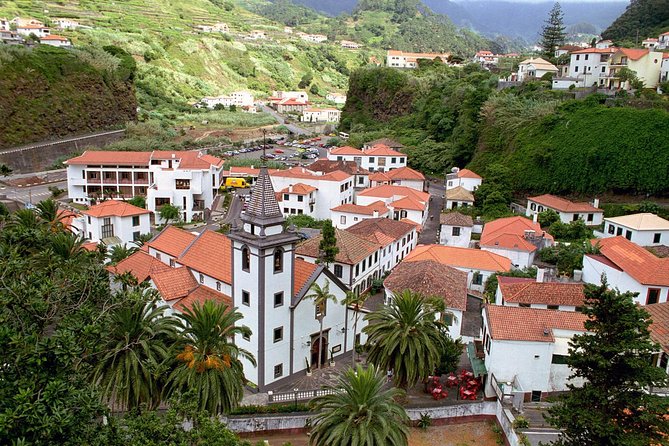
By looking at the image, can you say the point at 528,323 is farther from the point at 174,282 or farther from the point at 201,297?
the point at 174,282

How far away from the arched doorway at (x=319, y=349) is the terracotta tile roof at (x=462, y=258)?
11845 millimetres

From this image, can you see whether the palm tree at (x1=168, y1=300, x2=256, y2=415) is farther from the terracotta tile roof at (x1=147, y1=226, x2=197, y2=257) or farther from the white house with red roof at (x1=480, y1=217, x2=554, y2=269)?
the white house with red roof at (x1=480, y1=217, x2=554, y2=269)

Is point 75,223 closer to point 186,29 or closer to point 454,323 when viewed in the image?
point 454,323

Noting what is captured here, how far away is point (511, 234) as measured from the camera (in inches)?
1823

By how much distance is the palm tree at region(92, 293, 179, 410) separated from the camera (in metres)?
19.9

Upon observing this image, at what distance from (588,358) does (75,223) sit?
154ft

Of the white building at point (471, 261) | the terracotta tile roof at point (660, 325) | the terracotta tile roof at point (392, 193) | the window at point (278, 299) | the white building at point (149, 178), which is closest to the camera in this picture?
the terracotta tile roof at point (660, 325)

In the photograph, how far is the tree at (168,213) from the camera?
58.7m

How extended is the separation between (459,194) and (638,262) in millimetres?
28871

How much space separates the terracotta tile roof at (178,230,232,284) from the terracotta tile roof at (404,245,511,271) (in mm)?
14243

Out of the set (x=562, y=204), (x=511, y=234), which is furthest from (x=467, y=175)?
(x=511, y=234)

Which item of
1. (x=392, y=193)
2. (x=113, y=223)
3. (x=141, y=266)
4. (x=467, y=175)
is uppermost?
(x=467, y=175)

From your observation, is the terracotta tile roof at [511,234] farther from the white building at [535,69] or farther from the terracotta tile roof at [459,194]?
the white building at [535,69]

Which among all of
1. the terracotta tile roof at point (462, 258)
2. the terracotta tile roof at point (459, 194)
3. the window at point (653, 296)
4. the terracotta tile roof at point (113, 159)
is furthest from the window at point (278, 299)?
the terracotta tile roof at point (113, 159)
